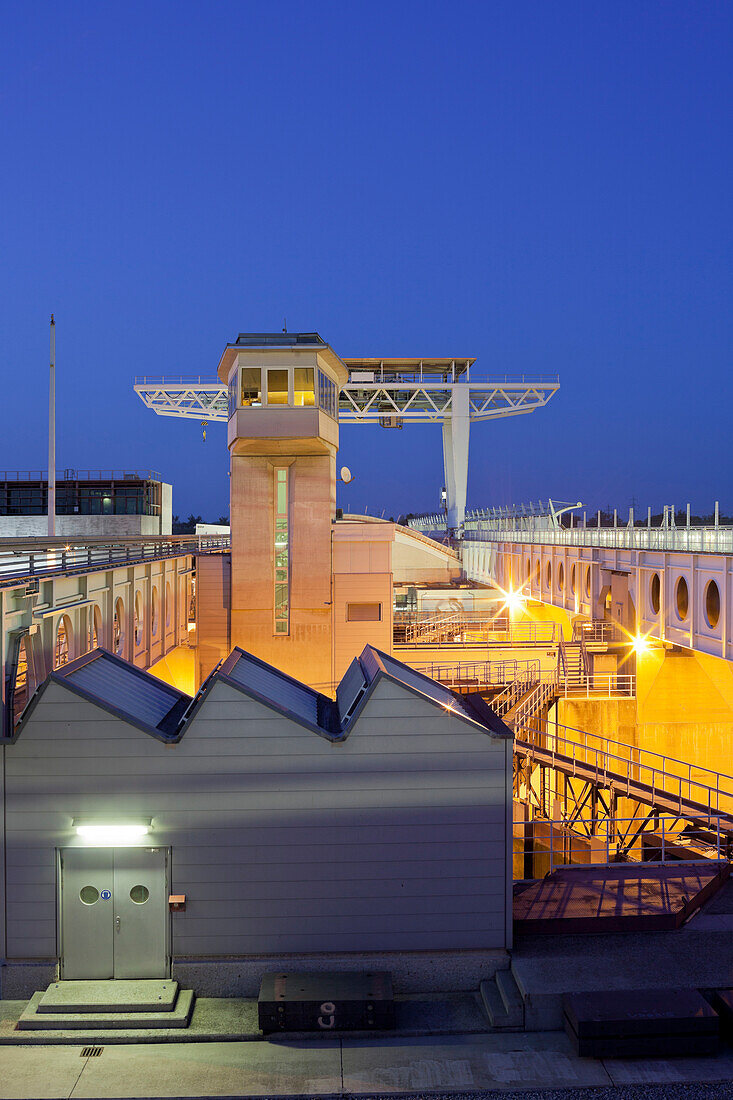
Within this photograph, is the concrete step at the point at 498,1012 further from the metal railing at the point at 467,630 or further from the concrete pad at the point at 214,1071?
the metal railing at the point at 467,630

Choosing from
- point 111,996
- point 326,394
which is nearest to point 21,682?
point 111,996

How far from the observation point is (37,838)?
10.8 metres

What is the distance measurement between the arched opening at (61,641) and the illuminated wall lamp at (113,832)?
3.68 metres

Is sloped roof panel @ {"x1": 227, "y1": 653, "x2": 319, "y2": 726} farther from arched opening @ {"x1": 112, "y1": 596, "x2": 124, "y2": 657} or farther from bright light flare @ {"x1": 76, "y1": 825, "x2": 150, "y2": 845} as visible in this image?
arched opening @ {"x1": 112, "y1": 596, "x2": 124, "y2": 657}

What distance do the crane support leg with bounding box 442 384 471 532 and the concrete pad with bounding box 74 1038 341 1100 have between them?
47.9 metres

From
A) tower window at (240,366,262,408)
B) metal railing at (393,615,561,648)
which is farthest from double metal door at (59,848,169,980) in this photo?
metal railing at (393,615,561,648)

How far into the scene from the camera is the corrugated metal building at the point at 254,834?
35.3 feet

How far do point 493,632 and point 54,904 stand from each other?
26.5 meters

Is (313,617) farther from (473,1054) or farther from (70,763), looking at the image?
(473,1054)

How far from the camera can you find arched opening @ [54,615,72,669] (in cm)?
1379

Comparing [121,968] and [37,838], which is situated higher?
[37,838]

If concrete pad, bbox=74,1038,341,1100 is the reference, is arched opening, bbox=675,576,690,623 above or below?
above

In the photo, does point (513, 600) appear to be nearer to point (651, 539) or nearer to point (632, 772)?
point (632, 772)

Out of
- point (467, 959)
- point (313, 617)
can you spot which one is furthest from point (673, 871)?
point (313, 617)
